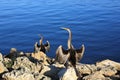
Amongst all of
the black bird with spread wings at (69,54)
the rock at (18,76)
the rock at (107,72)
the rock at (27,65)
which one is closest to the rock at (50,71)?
the rock at (27,65)

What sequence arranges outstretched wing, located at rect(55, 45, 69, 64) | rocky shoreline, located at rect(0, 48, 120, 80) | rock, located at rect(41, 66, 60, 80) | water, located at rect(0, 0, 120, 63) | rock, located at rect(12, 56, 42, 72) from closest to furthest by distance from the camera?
rocky shoreline, located at rect(0, 48, 120, 80) → rock, located at rect(41, 66, 60, 80) → rock, located at rect(12, 56, 42, 72) → outstretched wing, located at rect(55, 45, 69, 64) → water, located at rect(0, 0, 120, 63)

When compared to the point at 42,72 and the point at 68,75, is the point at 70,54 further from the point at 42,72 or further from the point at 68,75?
the point at 68,75

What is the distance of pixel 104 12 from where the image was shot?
38.6 metres

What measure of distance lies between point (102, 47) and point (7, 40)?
8.72 metres

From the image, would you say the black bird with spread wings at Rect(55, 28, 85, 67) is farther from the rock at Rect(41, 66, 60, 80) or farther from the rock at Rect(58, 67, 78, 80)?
the rock at Rect(58, 67, 78, 80)

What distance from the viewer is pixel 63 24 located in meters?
33.5

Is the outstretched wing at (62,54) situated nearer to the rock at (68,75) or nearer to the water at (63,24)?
the rock at (68,75)

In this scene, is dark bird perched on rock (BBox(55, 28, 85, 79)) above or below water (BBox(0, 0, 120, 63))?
above

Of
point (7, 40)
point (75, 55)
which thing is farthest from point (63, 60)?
point (7, 40)

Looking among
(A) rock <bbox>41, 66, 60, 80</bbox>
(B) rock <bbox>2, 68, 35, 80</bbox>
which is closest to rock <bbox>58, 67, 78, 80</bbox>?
(A) rock <bbox>41, 66, 60, 80</bbox>

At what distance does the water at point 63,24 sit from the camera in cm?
2631

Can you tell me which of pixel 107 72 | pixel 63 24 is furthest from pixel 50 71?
pixel 63 24

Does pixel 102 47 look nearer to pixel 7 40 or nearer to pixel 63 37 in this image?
pixel 63 37

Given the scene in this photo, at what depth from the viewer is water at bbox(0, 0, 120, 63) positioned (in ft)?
86.3
